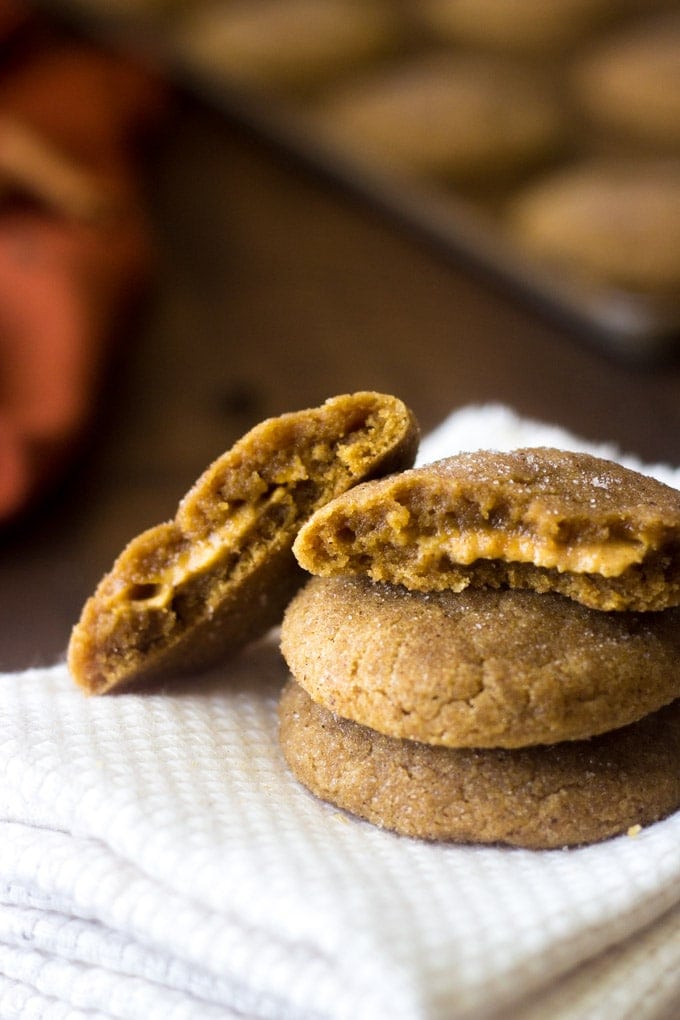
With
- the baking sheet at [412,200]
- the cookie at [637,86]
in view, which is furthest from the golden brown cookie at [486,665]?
the cookie at [637,86]

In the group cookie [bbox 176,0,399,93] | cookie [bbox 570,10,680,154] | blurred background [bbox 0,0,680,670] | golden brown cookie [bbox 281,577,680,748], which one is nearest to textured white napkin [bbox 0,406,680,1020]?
golden brown cookie [bbox 281,577,680,748]

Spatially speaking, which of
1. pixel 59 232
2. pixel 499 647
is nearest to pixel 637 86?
pixel 59 232

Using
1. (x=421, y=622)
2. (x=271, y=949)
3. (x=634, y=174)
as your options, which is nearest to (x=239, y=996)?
(x=271, y=949)

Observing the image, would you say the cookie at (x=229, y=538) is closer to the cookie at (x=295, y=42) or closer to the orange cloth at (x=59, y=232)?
the orange cloth at (x=59, y=232)

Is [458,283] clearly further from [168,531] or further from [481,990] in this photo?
[481,990]

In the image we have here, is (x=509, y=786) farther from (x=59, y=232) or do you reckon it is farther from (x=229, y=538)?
(x=59, y=232)

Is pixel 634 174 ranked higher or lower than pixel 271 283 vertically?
higher
